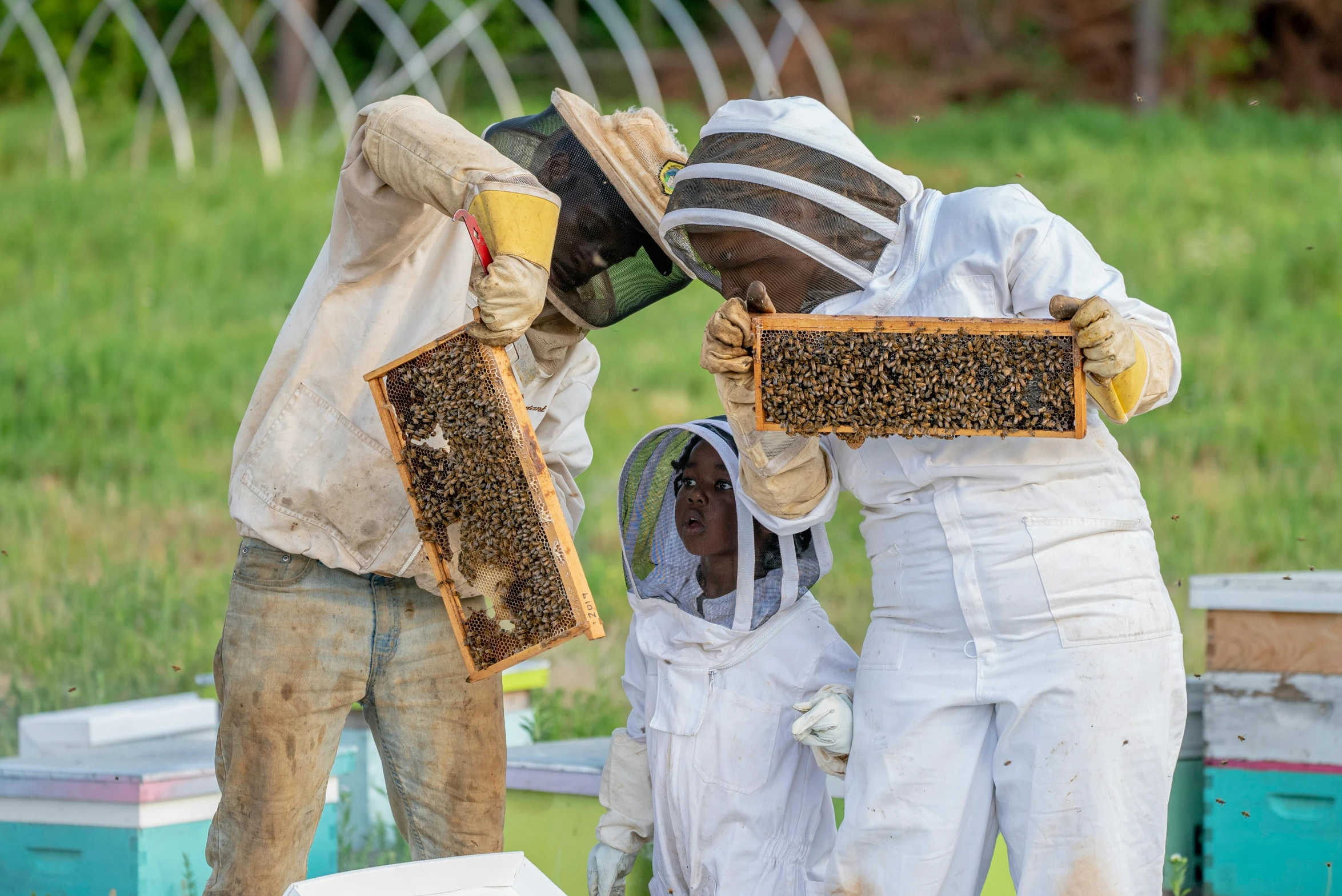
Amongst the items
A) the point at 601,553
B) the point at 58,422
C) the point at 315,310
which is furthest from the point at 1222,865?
the point at 58,422

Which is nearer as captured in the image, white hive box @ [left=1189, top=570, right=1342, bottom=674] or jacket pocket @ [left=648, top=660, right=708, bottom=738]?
jacket pocket @ [left=648, top=660, right=708, bottom=738]

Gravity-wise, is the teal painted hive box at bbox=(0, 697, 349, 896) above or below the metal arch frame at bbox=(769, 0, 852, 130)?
below

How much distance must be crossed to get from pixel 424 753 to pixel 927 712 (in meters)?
1.15

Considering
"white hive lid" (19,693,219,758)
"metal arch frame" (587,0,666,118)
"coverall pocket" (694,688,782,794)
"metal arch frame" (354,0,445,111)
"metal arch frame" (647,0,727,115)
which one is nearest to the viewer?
"coverall pocket" (694,688,782,794)

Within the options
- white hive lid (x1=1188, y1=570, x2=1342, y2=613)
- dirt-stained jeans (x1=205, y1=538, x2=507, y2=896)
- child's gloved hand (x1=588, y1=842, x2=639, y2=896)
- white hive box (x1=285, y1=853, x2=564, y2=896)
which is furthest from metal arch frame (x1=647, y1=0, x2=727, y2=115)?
white hive box (x1=285, y1=853, x2=564, y2=896)

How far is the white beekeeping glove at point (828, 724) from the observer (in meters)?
3.02

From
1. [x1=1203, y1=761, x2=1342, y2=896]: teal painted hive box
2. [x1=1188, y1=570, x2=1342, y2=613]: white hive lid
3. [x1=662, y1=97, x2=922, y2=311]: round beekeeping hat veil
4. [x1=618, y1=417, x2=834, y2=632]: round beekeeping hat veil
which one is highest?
[x1=662, y1=97, x2=922, y2=311]: round beekeeping hat veil

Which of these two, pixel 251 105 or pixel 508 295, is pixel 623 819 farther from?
pixel 251 105

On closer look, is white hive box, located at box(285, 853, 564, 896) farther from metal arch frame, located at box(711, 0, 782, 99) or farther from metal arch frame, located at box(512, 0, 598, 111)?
metal arch frame, located at box(711, 0, 782, 99)

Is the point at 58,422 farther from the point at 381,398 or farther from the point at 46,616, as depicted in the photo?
the point at 381,398

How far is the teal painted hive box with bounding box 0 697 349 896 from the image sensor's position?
12.5 ft

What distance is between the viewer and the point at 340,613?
3.08 metres

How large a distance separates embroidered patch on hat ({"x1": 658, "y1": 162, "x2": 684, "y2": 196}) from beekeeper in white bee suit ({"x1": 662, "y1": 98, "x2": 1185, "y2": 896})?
0.24 metres

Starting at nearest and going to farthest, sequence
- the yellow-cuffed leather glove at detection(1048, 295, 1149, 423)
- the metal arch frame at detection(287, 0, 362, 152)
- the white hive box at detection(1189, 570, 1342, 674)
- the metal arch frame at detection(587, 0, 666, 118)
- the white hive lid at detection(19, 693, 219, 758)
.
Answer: the yellow-cuffed leather glove at detection(1048, 295, 1149, 423) → the white hive box at detection(1189, 570, 1342, 674) → the white hive lid at detection(19, 693, 219, 758) → the metal arch frame at detection(587, 0, 666, 118) → the metal arch frame at detection(287, 0, 362, 152)
